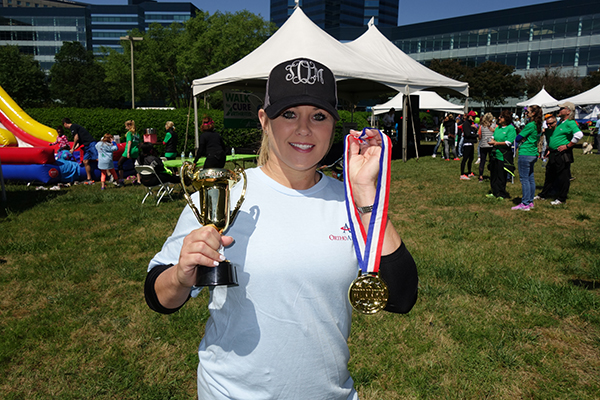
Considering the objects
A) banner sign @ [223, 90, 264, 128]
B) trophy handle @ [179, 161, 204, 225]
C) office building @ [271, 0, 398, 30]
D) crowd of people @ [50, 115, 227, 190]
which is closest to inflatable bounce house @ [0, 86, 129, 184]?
crowd of people @ [50, 115, 227, 190]

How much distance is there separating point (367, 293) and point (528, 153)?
9.07 meters

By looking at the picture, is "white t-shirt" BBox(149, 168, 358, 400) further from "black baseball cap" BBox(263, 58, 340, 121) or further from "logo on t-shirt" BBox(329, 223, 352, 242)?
"black baseball cap" BBox(263, 58, 340, 121)

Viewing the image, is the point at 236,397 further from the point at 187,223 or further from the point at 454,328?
the point at 454,328

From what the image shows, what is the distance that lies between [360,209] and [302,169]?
29 cm

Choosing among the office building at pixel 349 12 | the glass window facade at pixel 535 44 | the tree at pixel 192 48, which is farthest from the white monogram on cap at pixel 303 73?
the office building at pixel 349 12

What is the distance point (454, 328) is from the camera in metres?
4.26

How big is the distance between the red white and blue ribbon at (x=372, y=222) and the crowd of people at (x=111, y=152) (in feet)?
29.3

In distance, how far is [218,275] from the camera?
46.4 inches

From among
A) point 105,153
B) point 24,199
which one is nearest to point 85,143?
point 105,153

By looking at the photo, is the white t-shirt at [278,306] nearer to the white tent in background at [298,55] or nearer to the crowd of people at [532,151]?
the crowd of people at [532,151]

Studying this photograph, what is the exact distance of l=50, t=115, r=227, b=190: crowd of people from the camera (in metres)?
10.3

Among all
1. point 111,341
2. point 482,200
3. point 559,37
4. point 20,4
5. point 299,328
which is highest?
point 20,4

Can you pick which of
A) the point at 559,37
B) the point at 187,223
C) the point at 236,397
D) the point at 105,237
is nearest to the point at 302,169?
the point at 187,223

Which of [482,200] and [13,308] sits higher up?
[482,200]
